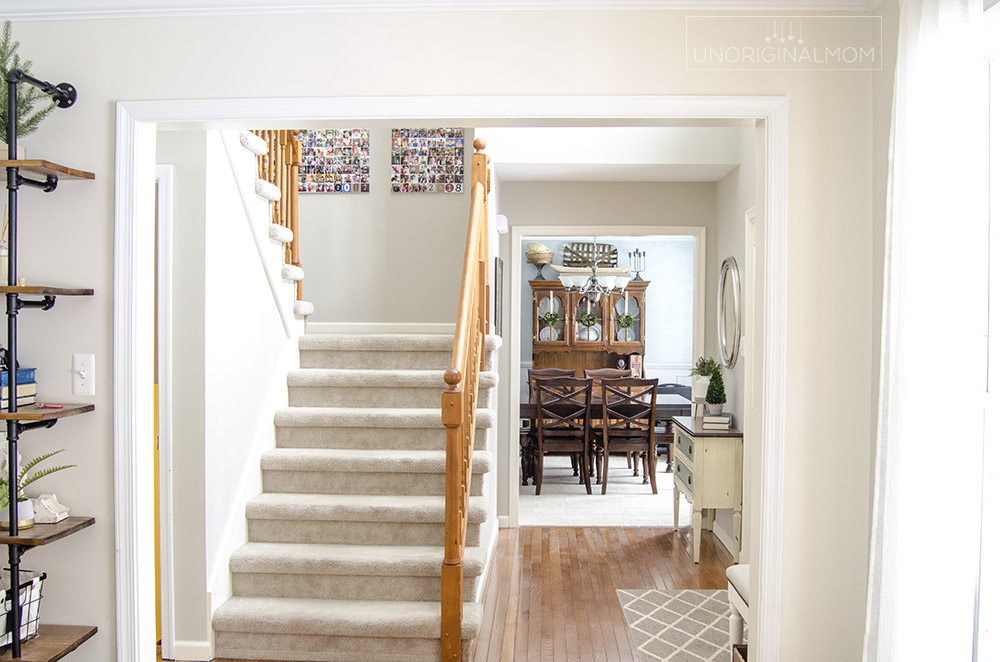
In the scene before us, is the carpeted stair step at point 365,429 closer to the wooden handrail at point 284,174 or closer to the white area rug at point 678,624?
the wooden handrail at point 284,174

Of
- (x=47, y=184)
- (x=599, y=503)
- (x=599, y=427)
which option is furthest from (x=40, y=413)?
(x=599, y=427)

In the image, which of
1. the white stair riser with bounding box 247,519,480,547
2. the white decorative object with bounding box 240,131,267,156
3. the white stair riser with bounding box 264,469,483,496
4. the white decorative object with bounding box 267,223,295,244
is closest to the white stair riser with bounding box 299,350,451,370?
the white decorative object with bounding box 267,223,295,244

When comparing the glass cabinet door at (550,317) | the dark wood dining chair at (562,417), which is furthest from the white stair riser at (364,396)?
the glass cabinet door at (550,317)

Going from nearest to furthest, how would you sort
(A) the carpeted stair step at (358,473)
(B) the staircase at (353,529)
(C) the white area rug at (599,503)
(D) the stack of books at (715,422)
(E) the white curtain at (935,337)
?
(E) the white curtain at (935,337)
(B) the staircase at (353,529)
(A) the carpeted stair step at (358,473)
(D) the stack of books at (715,422)
(C) the white area rug at (599,503)

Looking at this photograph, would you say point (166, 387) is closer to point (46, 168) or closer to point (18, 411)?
point (18, 411)

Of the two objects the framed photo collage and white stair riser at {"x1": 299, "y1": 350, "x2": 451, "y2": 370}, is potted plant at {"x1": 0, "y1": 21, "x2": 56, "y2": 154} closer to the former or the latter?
white stair riser at {"x1": 299, "y1": 350, "x2": 451, "y2": 370}

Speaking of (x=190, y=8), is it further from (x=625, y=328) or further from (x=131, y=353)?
(x=625, y=328)

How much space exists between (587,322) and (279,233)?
5564 mm

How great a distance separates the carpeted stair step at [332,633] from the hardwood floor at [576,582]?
0.26m

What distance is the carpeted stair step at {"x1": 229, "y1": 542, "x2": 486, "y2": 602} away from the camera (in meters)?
3.27

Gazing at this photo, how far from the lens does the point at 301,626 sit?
3.11 meters

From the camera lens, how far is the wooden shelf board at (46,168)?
7.14 ft

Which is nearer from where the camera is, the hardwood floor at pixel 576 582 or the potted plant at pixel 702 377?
the hardwood floor at pixel 576 582

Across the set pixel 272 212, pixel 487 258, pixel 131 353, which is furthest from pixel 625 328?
pixel 131 353
